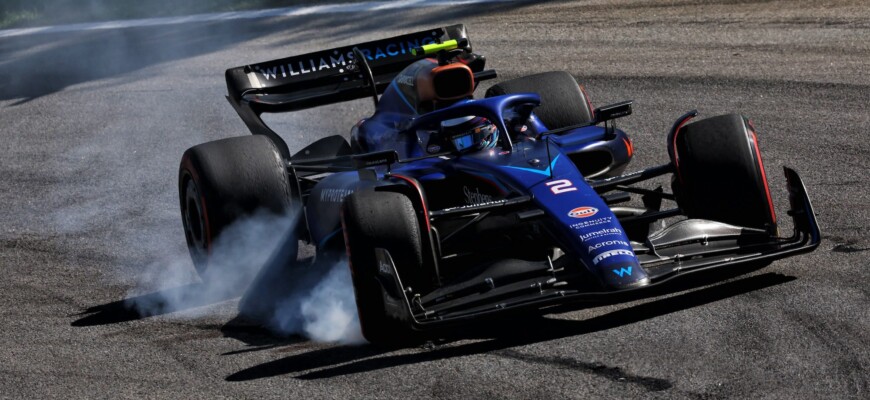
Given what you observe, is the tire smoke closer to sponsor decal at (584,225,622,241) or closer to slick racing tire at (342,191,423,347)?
slick racing tire at (342,191,423,347)

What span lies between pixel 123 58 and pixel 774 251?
489 inches

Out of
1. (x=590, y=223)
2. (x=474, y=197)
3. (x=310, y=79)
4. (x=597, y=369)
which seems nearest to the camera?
(x=597, y=369)

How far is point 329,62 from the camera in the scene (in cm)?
994

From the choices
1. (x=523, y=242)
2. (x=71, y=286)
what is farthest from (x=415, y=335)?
(x=71, y=286)

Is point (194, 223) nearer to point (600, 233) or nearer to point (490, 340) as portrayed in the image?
point (490, 340)

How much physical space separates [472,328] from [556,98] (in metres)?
2.95

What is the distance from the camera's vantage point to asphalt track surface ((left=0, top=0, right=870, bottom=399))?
6.10 m

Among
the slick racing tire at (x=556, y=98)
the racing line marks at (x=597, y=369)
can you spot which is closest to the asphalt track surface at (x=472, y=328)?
the racing line marks at (x=597, y=369)

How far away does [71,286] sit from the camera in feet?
28.0

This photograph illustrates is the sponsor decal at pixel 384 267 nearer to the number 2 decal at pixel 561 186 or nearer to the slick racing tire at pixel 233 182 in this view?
the number 2 decal at pixel 561 186

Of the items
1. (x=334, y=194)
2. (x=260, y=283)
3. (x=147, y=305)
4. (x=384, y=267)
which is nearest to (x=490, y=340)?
(x=384, y=267)

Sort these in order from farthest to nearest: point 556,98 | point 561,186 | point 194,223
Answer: point 556,98
point 194,223
point 561,186

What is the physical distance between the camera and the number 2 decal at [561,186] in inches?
276

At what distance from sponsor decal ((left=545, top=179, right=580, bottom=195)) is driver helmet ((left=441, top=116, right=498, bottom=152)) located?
0.86m
